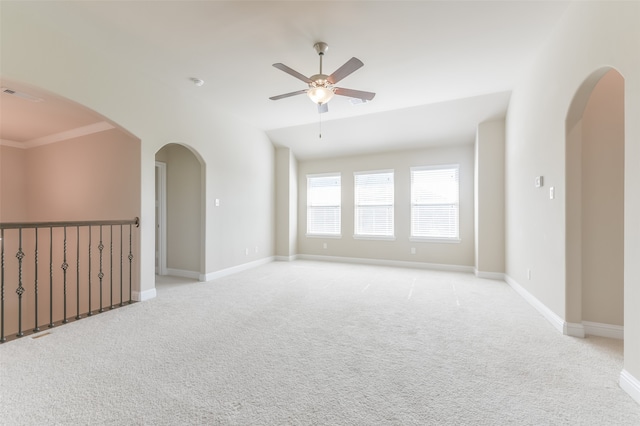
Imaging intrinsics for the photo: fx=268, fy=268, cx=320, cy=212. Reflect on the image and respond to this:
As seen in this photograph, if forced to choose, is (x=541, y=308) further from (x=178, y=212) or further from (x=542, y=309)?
(x=178, y=212)

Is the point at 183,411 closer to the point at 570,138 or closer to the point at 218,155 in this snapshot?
the point at 570,138

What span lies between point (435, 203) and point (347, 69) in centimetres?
409

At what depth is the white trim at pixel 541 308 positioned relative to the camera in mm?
2678

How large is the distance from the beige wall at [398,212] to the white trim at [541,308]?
4.62 feet

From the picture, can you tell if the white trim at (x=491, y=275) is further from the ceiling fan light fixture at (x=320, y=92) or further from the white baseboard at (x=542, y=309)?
the ceiling fan light fixture at (x=320, y=92)

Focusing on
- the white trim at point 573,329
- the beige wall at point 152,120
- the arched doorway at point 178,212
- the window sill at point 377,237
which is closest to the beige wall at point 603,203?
the white trim at point 573,329

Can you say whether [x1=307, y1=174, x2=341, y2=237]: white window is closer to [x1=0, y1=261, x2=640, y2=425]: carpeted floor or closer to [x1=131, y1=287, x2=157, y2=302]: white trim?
[x1=0, y1=261, x2=640, y2=425]: carpeted floor

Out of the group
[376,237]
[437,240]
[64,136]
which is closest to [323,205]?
[376,237]

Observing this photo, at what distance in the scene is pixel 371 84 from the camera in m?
3.96

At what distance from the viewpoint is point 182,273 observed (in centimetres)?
516

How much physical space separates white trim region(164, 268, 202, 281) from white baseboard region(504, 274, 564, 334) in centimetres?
511

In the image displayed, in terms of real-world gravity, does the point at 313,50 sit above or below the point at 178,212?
above

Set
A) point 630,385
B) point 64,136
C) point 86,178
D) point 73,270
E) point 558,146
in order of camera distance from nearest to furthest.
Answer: point 630,385 < point 558,146 < point 86,178 < point 73,270 < point 64,136

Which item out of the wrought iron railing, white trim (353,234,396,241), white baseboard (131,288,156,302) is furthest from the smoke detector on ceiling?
white trim (353,234,396,241)
